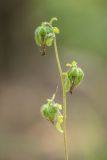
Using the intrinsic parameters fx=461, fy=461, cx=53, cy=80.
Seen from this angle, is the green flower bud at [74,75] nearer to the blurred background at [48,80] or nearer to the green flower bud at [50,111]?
the green flower bud at [50,111]

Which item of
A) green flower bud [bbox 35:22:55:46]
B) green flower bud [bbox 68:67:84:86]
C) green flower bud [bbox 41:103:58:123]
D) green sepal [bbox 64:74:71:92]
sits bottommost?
green flower bud [bbox 41:103:58:123]

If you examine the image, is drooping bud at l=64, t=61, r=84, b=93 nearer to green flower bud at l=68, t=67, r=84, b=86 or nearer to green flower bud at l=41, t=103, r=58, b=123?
green flower bud at l=68, t=67, r=84, b=86

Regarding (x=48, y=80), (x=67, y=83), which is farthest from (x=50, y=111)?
(x=48, y=80)

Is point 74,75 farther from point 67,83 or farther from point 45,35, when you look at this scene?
point 45,35

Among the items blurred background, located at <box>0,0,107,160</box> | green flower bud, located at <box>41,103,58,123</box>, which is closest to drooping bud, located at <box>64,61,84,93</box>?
green flower bud, located at <box>41,103,58,123</box>

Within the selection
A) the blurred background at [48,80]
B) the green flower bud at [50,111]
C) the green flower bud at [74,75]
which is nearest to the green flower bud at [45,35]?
the green flower bud at [74,75]

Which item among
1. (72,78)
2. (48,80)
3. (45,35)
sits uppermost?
(48,80)

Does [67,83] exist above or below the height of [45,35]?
below

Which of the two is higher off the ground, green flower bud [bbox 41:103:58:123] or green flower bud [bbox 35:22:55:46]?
green flower bud [bbox 35:22:55:46]

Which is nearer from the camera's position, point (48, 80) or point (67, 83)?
point (67, 83)
